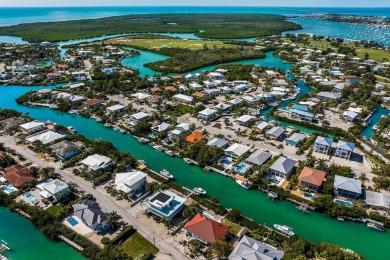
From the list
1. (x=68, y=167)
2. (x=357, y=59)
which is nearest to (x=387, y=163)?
(x=68, y=167)

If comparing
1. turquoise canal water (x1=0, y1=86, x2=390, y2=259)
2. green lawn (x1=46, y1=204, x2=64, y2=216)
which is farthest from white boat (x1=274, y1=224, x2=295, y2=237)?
green lawn (x1=46, y1=204, x2=64, y2=216)

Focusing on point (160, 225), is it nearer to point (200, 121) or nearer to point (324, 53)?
point (200, 121)

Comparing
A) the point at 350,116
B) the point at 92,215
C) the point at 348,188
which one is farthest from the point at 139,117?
the point at 350,116

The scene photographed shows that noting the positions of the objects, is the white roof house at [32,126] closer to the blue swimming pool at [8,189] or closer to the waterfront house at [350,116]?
the blue swimming pool at [8,189]

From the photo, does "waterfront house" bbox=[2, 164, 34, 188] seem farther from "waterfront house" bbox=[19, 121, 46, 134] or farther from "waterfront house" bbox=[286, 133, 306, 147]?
"waterfront house" bbox=[286, 133, 306, 147]

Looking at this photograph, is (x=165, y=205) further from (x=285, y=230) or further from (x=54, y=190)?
(x=54, y=190)

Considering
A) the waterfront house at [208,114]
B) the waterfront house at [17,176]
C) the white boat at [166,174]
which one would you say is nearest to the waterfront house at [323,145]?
the waterfront house at [208,114]
